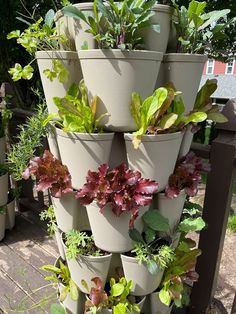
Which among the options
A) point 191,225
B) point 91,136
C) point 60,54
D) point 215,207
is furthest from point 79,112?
point 215,207

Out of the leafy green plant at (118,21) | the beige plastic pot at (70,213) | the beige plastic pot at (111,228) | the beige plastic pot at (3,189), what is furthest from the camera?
the beige plastic pot at (3,189)

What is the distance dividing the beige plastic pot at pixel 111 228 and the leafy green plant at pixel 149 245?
0.02 meters

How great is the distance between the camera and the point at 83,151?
3.36ft

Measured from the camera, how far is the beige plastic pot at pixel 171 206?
3.69 ft

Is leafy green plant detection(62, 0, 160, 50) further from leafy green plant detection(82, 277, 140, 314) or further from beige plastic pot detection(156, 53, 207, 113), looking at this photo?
leafy green plant detection(82, 277, 140, 314)

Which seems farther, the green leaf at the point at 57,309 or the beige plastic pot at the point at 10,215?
the beige plastic pot at the point at 10,215

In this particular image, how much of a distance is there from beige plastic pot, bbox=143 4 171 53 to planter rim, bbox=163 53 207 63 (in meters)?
0.04

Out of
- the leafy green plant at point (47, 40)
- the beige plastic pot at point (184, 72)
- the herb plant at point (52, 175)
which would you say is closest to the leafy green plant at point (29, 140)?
the herb plant at point (52, 175)

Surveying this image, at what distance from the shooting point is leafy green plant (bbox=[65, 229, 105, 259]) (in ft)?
3.79

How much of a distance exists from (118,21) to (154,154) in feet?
1.42

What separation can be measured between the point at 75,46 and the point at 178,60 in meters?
0.36

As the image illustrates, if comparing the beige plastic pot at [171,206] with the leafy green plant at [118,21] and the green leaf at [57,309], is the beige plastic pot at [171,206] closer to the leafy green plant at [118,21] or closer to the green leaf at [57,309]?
the leafy green plant at [118,21]

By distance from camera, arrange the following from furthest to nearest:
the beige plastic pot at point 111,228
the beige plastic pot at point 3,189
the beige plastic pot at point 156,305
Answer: the beige plastic pot at point 3,189
the beige plastic pot at point 156,305
the beige plastic pot at point 111,228

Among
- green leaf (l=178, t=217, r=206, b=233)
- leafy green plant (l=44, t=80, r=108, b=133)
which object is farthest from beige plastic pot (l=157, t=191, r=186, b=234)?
leafy green plant (l=44, t=80, r=108, b=133)
